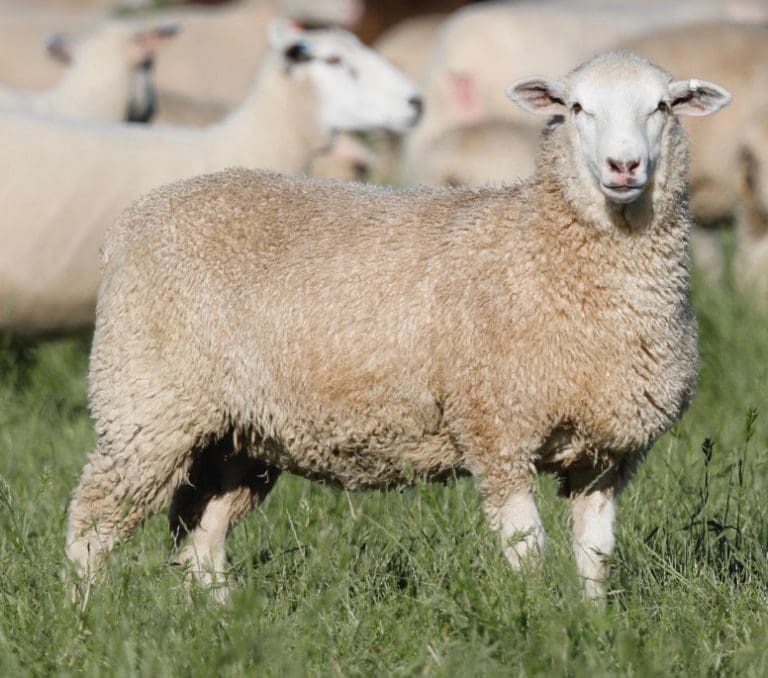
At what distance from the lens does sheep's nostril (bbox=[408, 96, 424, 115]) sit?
835cm

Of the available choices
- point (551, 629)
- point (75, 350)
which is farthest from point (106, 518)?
point (75, 350)

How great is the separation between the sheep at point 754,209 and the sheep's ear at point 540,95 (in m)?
4.15

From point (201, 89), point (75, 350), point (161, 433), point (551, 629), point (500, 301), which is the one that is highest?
point (500, 301)

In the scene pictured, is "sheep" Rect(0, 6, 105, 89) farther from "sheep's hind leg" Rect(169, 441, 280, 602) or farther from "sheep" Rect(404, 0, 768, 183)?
"sheep's hind leg" Rect(169, 441, 280, 602)

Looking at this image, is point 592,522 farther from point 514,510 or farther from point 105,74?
point 105,74

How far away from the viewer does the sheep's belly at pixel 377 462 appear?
418 cm

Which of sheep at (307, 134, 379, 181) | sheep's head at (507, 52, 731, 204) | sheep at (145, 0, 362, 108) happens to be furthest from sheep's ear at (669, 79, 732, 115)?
sheep at (145, 0, 362, 108)

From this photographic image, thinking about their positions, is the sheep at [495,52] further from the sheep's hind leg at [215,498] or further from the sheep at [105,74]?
the sheep's hind leg at [215,498]

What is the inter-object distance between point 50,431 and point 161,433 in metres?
1.95

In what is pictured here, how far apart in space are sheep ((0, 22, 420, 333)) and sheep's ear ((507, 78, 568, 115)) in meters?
3.04

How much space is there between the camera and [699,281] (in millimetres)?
8438

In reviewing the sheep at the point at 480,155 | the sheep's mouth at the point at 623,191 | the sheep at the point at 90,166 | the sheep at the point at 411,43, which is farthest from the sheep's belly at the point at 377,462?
the sheep at the point at 411,43

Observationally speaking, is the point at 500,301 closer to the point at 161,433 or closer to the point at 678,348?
the point at 678,348

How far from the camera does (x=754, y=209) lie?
8656mm
